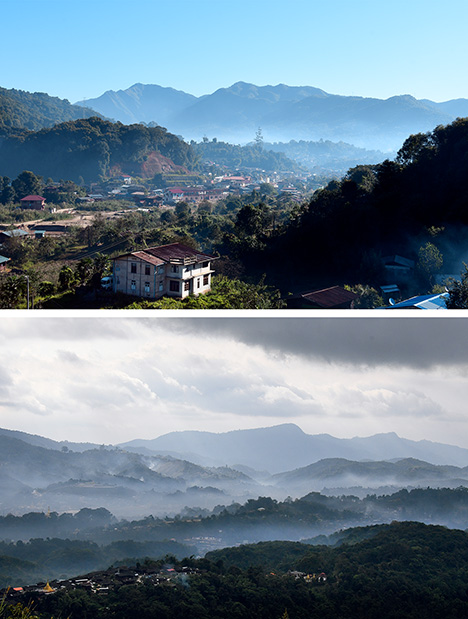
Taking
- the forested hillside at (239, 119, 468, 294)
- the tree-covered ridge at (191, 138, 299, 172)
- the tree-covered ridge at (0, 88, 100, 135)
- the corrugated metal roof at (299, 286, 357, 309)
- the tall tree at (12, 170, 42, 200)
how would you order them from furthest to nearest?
the tree-covered ridge at (191, 138, 299, 172) → the tree-covered ridge at (0, 88, 100, 135) → the tall tree at (12, 170, 42, 200) → the forested hillside at (239, 119, 468, 294) → the corrugated metal roof at (299, 286, 357, 309)

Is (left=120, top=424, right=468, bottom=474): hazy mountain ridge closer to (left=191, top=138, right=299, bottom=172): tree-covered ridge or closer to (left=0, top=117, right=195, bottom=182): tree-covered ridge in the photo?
(left=0, top=117, right=195, bottom=182): tree-covered ridge

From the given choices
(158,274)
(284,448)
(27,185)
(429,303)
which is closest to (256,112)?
(27,185)

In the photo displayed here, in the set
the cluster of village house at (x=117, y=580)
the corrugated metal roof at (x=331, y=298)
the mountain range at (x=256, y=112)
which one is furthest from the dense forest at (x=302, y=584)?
the mountain range at (x=256, y=112)

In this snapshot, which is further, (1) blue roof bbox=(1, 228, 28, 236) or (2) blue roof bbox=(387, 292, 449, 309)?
(1) blue roof bbox=(1, 228, 28, 236)

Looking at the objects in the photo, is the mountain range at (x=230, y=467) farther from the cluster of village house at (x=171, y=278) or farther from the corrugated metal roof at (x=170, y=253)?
the corrugated metal roof at (x=170, y=253)

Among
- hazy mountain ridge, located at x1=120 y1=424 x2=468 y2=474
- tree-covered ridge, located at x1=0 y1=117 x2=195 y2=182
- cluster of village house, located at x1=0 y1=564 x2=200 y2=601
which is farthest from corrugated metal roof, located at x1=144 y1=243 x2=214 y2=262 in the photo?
tree-covered ridge, located at x1=0 y1=117 x2=195 y2=182

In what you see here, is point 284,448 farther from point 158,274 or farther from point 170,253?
point 170,253

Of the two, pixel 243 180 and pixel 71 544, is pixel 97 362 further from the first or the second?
pixel 243 180
